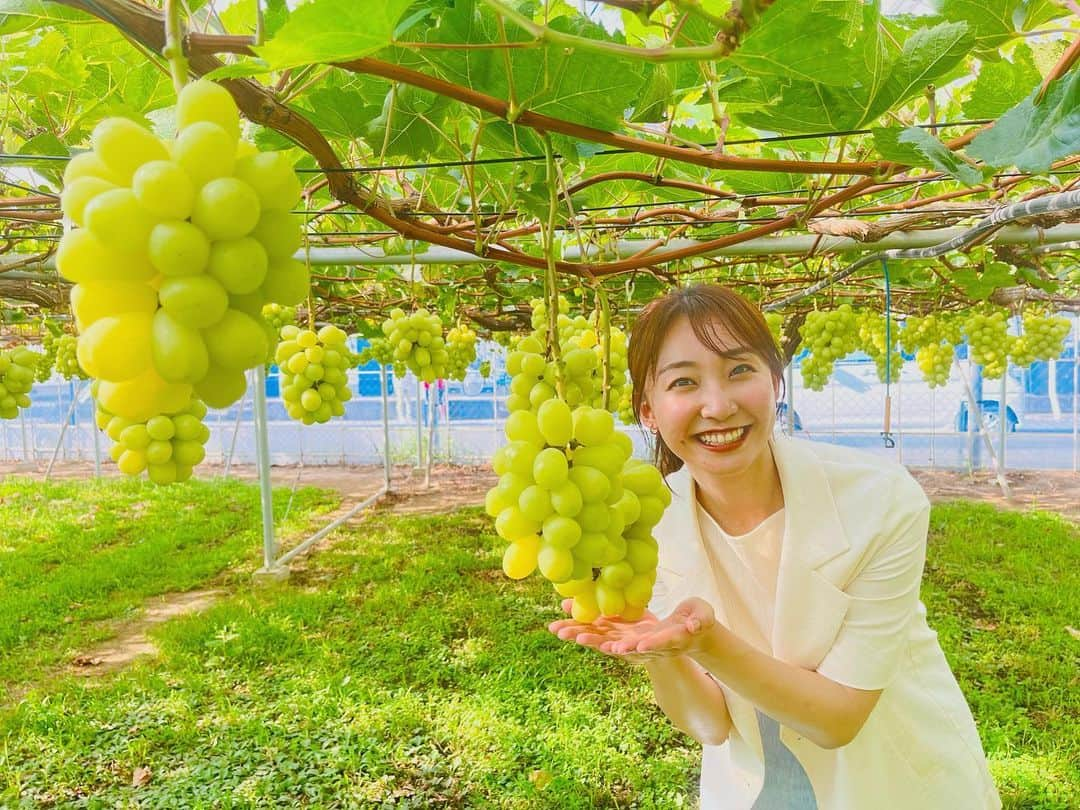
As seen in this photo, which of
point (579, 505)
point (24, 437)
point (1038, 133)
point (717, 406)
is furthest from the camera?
point (24, 437)

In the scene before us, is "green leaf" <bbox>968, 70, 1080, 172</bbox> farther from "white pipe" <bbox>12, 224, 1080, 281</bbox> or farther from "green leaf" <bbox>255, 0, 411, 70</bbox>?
"white pipe" <bbox>12, 224, 1080, 281</bbox>

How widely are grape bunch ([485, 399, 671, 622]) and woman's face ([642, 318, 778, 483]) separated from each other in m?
0.41

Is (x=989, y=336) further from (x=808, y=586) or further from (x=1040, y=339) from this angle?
(x=808, y=586)

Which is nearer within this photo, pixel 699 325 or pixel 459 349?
pixel 699 325

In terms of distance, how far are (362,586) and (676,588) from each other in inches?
172

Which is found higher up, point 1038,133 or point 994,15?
point 994,15

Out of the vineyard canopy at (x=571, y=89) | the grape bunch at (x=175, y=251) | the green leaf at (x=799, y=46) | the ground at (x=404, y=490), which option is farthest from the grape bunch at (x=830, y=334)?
the grape bunch at (x=175, y=251)

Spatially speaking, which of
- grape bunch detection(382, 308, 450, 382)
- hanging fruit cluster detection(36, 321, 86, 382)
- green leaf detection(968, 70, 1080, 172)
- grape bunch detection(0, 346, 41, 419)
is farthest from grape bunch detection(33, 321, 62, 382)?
green leaf detection(968, 70, 1080, 172)

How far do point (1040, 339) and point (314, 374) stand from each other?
20.3 ft

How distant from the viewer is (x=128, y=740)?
3266 millimetres

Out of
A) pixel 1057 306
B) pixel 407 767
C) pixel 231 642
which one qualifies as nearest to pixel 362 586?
pixel 231 642

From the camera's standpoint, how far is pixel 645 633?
3.14 feet

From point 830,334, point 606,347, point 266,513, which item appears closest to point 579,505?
point 606,347

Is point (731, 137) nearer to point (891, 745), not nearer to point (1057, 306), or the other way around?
point (891, 745)
